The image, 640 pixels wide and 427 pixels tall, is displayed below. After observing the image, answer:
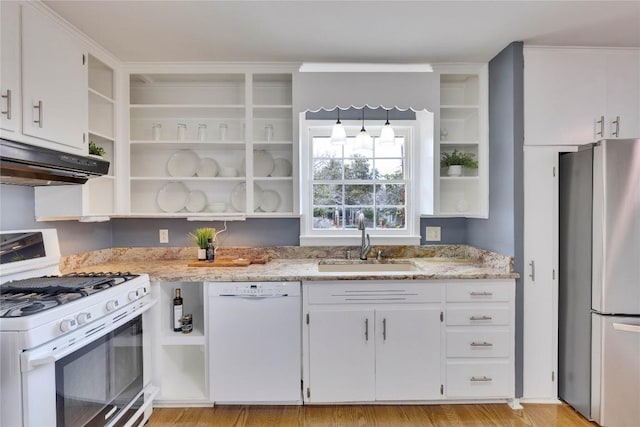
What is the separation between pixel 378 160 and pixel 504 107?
98 cm

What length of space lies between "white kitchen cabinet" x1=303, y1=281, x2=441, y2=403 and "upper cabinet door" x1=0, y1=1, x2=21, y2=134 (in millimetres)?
1734

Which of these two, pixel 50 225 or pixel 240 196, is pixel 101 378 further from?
pixel 240 196

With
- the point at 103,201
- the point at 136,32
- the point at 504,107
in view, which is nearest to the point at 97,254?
the point at 103,201

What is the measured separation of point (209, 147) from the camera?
2783 millimetres

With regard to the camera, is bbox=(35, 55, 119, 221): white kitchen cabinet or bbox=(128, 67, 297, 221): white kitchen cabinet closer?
bbox=(35, 55, 119, 221): white kitchen cabinet

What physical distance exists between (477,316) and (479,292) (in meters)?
0.15

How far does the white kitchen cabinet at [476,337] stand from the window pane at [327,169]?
125cm

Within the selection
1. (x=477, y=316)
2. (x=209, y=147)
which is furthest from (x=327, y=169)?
(x=477, y=316)

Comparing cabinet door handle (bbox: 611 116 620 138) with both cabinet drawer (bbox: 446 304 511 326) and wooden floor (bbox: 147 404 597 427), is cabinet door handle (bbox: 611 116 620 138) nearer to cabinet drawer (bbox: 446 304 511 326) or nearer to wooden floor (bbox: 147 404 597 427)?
cabinet drawer (bbox: 446 304 511 326)

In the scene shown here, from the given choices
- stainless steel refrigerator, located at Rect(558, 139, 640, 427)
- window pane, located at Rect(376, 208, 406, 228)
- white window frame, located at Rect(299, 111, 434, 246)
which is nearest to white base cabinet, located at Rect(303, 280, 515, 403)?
stainless steel refrigerator, located at Rect(558, 139, 640, 427)

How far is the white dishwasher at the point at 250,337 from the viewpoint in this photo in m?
2.19

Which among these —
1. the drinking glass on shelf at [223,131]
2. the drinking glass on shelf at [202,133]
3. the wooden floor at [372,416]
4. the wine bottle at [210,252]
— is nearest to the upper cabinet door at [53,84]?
the drinking glass on shelf at [202,133]

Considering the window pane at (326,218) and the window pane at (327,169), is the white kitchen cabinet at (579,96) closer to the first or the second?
the window pane at (327,169)

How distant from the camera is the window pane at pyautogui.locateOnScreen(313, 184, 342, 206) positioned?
9.57 feet
